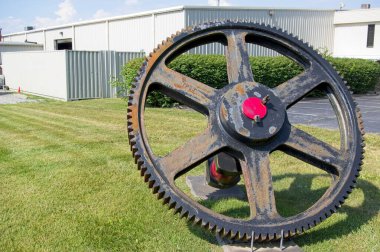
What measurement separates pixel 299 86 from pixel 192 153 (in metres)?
1.28

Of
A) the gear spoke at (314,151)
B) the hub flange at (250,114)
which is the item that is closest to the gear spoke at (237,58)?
the hub flange at (250,114)

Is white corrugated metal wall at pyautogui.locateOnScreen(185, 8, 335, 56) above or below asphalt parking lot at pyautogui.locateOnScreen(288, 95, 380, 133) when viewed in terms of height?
above

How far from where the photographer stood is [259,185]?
377 centimetres

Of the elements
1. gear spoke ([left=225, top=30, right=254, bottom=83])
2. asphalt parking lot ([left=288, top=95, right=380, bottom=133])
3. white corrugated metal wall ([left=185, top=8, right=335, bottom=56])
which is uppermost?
white corrugated metal wall ([left=185, top=8, right=335, bottom=56])

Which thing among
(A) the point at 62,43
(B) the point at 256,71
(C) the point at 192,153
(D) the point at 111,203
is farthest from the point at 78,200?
(A) the point at 62,43

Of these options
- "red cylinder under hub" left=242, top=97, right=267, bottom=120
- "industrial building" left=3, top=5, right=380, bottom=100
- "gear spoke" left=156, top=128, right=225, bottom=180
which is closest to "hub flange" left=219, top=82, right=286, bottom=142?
"red cylinder under hub" left=242, top=97, right=267, bottom=120

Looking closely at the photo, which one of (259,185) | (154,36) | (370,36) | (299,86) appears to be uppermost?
(370,36)

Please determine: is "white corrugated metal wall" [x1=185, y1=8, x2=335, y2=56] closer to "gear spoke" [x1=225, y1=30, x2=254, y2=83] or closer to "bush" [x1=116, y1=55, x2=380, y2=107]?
"bush" [x1=116, y1=55, x2=380, y2=107]

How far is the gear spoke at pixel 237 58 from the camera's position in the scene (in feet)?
13.8

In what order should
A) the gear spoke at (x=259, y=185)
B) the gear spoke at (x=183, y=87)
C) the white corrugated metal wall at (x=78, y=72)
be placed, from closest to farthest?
1. the gear spoke at (x=259, y=185)
2. the gear spoke at (x=183, y=87)
3. the white corrugated metal wall at (x=78, y=72)

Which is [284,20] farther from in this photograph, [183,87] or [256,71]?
[183,87]

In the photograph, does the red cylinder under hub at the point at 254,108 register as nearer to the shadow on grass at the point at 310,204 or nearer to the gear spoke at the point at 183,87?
the gear spoke at the point at 183,87

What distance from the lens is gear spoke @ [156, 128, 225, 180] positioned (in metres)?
3.71

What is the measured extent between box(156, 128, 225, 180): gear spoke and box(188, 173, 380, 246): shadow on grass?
82 cm
